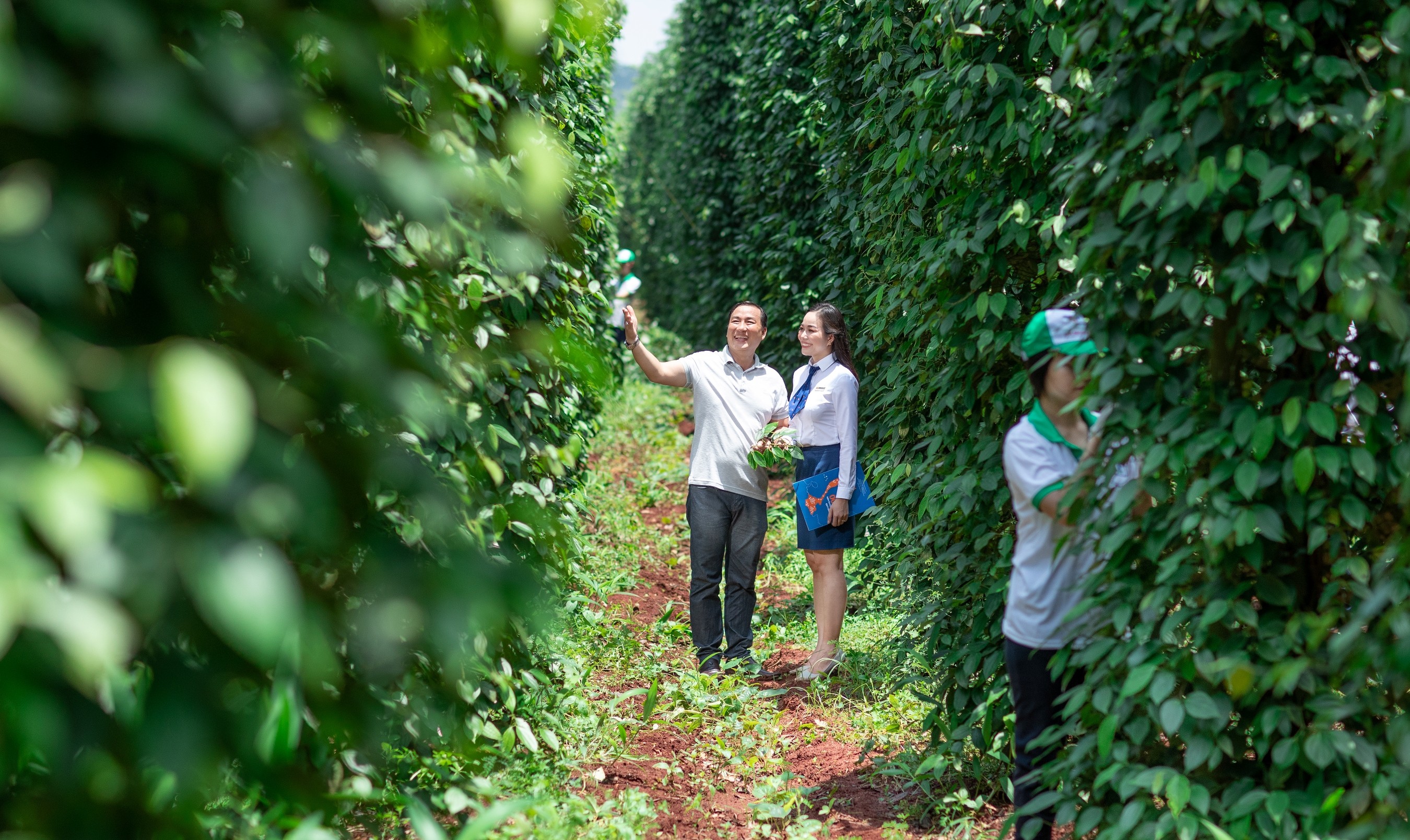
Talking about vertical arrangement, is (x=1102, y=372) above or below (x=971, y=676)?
above

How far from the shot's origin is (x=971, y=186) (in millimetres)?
3396

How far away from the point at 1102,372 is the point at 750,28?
9.89 meters

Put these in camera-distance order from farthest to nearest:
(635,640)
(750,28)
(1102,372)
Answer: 1. (750,28)
2. (635,640)
3. (1102,372)

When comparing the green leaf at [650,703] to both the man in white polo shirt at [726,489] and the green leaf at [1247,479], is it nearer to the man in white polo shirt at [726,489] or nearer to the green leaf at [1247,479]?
the man in white polo shirt at [726,489]

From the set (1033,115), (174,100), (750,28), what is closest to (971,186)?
(1033,115)

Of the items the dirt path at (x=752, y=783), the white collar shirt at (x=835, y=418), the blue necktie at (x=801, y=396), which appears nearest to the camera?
the dirt path at (x=752, y=783)

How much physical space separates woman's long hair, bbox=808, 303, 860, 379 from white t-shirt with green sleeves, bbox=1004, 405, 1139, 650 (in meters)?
2.45

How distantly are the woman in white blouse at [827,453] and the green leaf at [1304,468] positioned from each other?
9.85ft

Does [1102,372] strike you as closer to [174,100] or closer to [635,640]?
[174,100]

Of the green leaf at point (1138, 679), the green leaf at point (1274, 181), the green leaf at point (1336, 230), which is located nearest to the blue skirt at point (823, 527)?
the green leaf at point (1138, 679)

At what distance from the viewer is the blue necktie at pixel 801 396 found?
5219 mm

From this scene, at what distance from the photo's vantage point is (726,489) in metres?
5.12

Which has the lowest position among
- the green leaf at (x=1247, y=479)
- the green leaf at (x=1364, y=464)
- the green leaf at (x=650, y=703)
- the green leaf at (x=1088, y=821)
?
the green leaf at (x=650, y=703)

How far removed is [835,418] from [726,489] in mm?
674
